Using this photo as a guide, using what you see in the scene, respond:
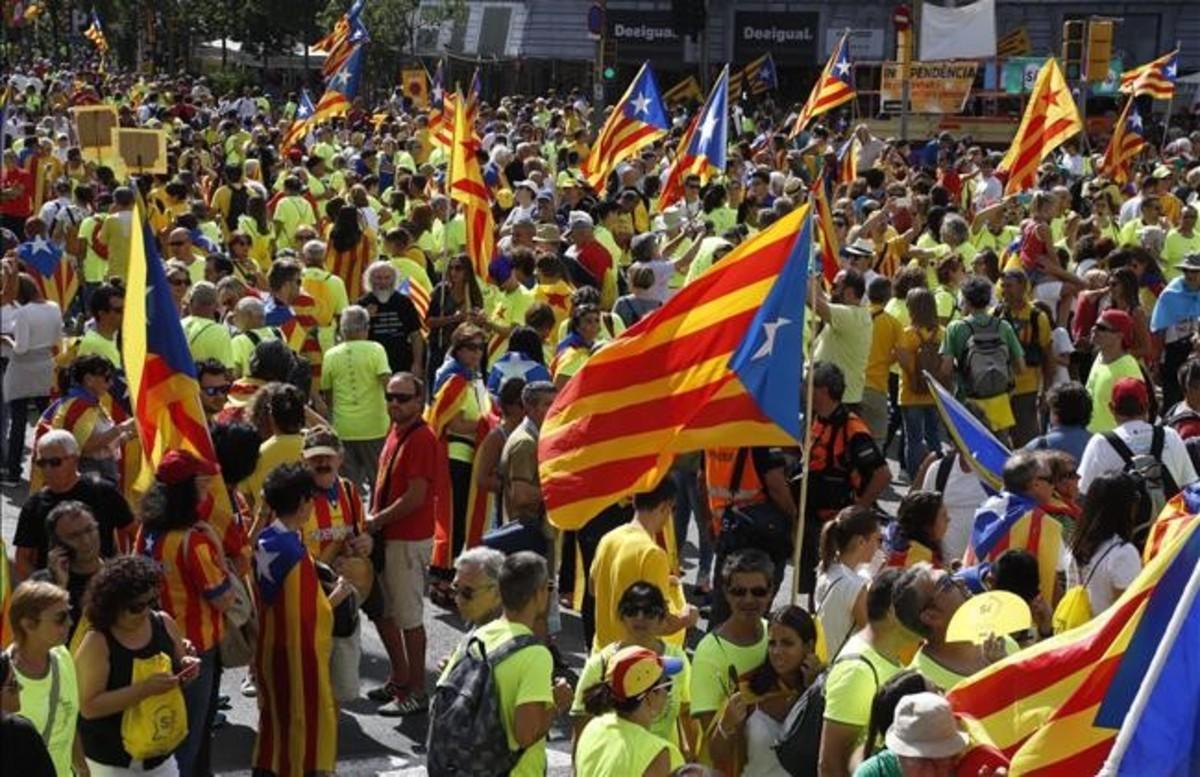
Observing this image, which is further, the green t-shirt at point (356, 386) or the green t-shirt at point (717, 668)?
the green t-shirt at point (356, 386)

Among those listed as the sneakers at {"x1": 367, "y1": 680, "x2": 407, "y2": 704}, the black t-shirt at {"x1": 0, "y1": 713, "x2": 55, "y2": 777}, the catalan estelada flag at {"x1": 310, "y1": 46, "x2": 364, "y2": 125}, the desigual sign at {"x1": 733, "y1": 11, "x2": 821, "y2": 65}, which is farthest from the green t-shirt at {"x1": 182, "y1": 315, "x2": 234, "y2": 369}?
the desigual sign at {"x1": 733, "y1": 11, "x2": 821, "y2": 65}

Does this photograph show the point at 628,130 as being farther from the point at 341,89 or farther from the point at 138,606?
the point at 138,606

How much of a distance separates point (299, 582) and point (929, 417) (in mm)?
6634

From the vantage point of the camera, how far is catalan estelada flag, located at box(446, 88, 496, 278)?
15.5 metres

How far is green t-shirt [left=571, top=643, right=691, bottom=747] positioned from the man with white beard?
717 cm

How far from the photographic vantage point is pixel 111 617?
7336 mm

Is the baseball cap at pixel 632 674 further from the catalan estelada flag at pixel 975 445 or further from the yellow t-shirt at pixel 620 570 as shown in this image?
the catalan estelada flag at pixel 975 445

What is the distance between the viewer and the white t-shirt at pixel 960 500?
9688mm

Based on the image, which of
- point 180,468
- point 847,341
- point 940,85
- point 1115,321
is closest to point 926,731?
point 180,468

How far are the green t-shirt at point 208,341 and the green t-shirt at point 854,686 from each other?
6.30m

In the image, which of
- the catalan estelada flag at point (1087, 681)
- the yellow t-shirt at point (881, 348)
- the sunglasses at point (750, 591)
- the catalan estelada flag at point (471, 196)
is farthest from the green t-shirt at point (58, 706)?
the catalan estelada flag at point (471, 196)

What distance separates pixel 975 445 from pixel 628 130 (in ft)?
37.3

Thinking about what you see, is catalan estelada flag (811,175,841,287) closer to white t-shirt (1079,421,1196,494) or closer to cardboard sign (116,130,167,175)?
white t-shirt (1079,421,1196,494)

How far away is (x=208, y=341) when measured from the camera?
12.4 meters
